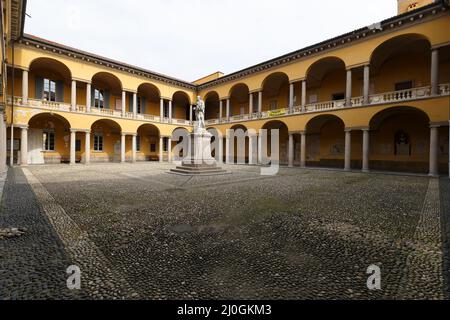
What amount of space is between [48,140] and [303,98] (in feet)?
77.0

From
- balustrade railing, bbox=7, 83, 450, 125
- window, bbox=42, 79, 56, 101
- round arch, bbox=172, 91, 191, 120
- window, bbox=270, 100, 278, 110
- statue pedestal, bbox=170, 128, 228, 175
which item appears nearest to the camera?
statue pedestal, bbox=170, 128, 228, 175

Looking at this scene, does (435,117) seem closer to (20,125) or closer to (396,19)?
(396,19)

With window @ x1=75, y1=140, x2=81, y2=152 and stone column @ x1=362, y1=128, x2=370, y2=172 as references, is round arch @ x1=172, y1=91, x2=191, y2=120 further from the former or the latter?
stone column @ x1=362, y1=128, x2=370, y2=172

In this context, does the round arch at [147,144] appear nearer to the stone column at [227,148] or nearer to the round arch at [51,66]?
the stone column at [227,148]

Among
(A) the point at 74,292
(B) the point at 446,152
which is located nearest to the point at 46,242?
(A) the point at 74,292

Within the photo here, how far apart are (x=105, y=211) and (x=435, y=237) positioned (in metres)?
6.38

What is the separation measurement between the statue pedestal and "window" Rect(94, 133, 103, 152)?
1423 cm

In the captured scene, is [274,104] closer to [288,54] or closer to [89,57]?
[288,54]

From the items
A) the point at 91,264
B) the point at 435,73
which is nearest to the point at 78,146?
the point at 91,264

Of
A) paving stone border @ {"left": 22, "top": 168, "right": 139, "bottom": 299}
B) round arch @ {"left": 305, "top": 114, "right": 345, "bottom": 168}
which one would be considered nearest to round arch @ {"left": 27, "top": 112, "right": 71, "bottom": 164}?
paving stone border @ {"left": 22, "top": 168, "right": 139, "bottom": 299}

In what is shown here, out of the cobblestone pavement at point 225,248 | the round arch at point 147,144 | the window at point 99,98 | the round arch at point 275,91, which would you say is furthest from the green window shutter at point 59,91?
the round arch at point 275,91

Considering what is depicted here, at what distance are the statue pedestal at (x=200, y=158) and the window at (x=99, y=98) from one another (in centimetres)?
1474

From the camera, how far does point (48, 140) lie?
2042cm

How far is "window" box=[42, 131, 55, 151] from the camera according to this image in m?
20.2
